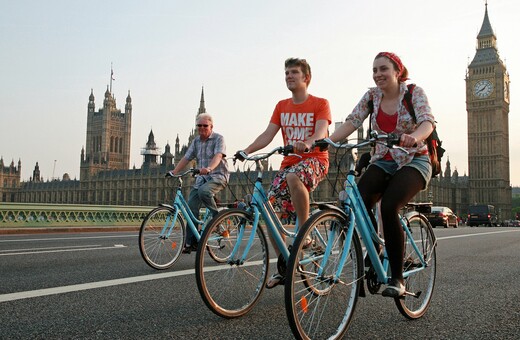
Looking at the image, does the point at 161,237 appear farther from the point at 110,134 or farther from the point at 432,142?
the point at 110,134

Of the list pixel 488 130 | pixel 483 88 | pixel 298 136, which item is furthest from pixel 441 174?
pixel 298 136

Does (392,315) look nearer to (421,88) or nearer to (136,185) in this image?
(421,88)

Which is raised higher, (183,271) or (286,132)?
(286,132)

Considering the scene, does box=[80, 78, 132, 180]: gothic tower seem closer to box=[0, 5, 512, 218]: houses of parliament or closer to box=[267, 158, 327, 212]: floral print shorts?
box=[0, 5, 512, 218]: houses of parliament

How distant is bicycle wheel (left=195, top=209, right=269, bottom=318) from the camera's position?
3127 mm

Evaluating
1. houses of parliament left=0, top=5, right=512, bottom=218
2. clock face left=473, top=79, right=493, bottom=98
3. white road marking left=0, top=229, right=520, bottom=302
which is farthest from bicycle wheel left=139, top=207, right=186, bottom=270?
clock face left=473, top=79, right=493, bottom=98

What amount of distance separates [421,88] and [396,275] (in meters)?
1.21

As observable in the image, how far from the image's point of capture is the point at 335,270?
8.84 feet

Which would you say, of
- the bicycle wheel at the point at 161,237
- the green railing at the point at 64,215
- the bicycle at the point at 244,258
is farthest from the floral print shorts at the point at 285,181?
the green railing at the point at 64,215

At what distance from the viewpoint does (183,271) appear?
16.9 ft

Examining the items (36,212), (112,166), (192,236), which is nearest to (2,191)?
(112,166)

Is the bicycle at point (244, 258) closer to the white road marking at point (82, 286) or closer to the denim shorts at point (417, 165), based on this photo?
the white road marking at point (82, 286)

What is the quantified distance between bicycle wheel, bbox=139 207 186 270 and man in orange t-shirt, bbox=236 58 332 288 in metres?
1.87

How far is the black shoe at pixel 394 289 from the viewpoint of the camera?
2.96 m
